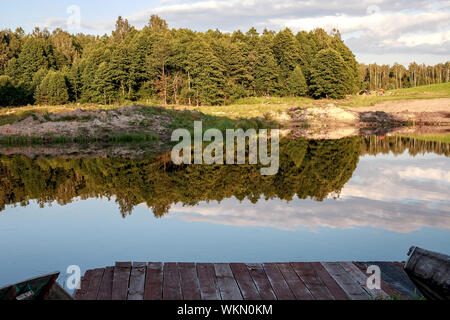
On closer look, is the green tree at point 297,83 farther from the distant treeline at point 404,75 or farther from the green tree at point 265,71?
the distant treeline at point 404,75

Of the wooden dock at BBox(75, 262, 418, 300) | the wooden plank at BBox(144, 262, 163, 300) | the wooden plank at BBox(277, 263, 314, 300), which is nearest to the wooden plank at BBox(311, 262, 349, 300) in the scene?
the wooden dock at BBox(75, 262, 418, 300)

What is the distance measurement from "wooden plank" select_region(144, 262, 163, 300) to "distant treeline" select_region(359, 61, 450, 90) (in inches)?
4945

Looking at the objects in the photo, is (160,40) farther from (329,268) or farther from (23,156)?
(329,268)

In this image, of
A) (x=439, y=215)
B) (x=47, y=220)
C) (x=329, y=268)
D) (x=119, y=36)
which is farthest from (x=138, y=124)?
(x=119, y=36)

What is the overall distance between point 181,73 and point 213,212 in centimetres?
5662

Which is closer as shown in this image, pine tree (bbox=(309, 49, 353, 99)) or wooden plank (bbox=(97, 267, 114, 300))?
wooden plank (bbox=(97, 267, 114, 300))

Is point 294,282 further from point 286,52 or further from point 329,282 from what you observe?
point 286,52

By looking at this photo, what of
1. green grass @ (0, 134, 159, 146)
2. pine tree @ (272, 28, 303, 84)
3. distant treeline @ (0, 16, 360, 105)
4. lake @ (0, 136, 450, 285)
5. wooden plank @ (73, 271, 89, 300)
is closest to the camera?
wooden plank @ (73, 271, 89, 300)

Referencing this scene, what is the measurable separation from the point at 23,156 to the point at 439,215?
18969 millimetres

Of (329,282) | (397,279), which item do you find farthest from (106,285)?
(397,279)

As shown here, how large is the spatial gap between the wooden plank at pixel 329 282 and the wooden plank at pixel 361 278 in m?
0.32

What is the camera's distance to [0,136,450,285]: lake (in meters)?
8.34

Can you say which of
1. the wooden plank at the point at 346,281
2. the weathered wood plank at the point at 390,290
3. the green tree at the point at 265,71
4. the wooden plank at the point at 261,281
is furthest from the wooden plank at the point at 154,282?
the green tree at the point at 265,71

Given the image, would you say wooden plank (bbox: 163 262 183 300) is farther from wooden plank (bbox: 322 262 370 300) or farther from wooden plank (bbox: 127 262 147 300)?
wooden plank (bbox: 322 262 370 300)
